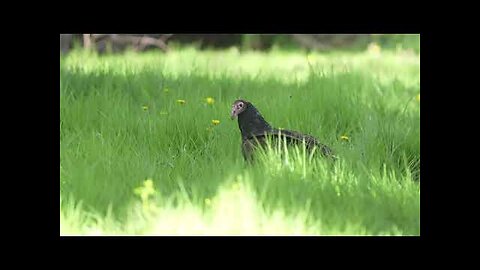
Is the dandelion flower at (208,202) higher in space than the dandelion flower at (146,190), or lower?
lower

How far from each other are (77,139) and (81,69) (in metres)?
1.71

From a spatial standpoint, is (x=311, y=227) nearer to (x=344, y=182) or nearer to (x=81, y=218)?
(x=344, y=182)

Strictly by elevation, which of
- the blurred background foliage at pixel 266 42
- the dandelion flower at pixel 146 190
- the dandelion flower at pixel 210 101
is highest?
the blurred background foliage at pixel 266 42

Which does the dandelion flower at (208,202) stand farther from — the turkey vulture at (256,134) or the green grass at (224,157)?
the turkey vulture at (256,134)

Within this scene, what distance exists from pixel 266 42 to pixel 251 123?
31.3 feet

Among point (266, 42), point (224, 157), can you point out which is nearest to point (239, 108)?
point (224, 157)

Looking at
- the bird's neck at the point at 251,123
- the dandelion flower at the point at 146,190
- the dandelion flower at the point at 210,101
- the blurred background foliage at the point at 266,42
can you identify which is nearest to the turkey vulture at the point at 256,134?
the bird's neck at the point at 251,123

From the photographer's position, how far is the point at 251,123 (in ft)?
13.4

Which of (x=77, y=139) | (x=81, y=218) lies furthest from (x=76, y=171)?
(x=77, y=139)

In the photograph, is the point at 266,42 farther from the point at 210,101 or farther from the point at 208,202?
the point at 208,202

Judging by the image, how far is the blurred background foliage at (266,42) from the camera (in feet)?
36.4

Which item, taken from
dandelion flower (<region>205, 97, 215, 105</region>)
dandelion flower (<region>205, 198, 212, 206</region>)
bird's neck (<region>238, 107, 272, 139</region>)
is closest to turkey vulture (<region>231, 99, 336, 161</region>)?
bird's neck (<region>238, 107, 272, 139</region>)

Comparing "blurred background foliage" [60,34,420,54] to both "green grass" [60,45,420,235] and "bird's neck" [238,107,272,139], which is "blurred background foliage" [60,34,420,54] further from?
"bird's neck" [238,107,272,139]

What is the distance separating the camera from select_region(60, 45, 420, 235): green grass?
3.12 meters
